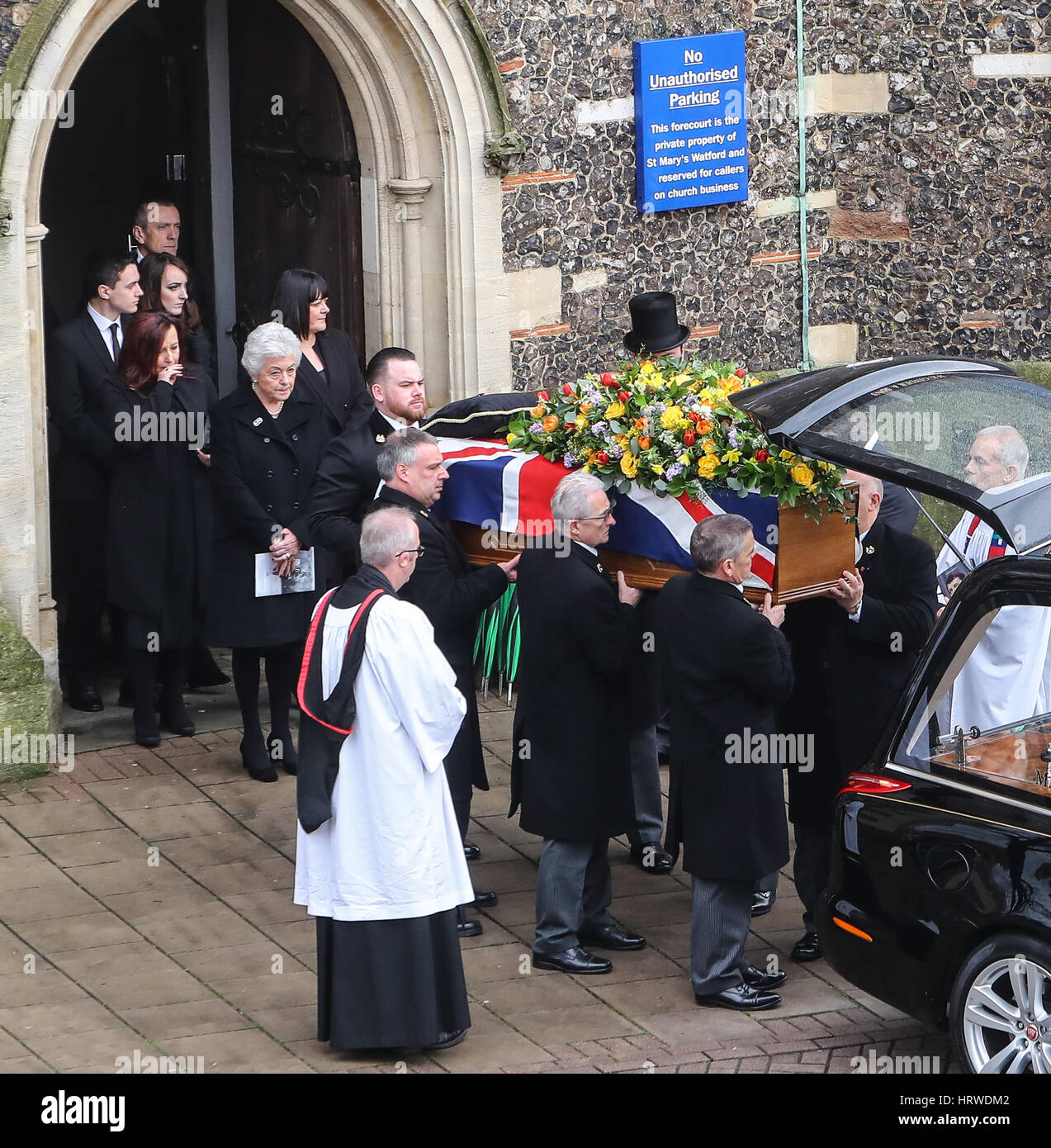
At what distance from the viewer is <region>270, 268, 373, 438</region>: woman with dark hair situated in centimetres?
891

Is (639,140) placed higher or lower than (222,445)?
higher

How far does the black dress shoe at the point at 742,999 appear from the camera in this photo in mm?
6434

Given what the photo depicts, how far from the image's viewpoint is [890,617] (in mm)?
6754

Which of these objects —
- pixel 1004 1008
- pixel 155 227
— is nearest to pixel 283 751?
pixel 155 227

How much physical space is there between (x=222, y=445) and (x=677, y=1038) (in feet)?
11.6

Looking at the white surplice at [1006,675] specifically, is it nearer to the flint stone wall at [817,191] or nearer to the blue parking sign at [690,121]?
the flint stone wall at [817,191]

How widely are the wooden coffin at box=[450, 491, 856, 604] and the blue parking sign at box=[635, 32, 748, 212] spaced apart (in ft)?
13.6

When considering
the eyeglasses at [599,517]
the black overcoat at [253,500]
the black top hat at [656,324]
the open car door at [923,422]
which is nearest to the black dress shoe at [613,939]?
the eyeglasses at [599,517]

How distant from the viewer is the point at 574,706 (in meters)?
6.74

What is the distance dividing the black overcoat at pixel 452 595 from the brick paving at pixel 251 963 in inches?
26.4

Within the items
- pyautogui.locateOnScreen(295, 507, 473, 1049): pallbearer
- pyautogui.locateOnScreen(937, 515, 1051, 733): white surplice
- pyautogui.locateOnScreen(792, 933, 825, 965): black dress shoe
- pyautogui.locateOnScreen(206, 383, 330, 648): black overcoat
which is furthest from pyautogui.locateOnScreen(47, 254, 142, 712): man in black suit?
pyautogui.locateOnScreen(937, 515, 1051, 733): white surplice

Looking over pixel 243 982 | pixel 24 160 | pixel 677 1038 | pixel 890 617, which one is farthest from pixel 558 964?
pixel 24 160

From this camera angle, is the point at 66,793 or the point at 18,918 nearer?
the point at 18,918

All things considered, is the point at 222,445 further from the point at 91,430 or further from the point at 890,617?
the point at 890,617
